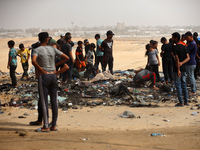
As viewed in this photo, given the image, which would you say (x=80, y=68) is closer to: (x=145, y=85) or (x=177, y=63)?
(x=145, y=85)

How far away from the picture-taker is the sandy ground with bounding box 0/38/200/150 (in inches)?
186

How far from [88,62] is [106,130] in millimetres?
6286

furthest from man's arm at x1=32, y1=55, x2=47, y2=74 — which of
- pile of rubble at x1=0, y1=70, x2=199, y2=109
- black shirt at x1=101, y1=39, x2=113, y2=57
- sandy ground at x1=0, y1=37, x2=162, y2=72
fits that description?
sandy ground at x1=0, y1=37, x2=162, y2=72

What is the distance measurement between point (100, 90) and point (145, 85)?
1.64m

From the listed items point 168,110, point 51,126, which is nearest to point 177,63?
point 168,110

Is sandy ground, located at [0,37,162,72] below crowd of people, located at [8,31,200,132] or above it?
below

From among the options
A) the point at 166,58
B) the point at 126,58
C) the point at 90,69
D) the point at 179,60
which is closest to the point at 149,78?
the point at 166,58

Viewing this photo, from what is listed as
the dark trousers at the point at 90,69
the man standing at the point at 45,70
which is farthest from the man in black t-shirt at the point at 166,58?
the man standing at the point at 45,70

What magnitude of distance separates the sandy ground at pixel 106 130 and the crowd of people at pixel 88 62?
0.49 metres

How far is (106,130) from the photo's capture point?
19.0 ft

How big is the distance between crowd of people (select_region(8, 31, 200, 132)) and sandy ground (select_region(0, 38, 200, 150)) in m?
0.49

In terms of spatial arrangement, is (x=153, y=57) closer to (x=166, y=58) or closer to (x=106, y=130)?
(x=166, y=58)

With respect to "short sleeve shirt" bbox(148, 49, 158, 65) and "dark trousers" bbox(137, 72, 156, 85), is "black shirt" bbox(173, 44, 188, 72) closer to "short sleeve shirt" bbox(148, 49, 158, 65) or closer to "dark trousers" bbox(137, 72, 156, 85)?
"dark trousers" bbox(137, 72, 156, 85)

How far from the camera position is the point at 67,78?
11.0 m
